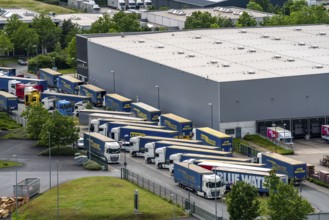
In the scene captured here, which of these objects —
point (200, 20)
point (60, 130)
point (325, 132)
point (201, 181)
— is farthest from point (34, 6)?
point (201, 181)

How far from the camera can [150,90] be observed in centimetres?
10375

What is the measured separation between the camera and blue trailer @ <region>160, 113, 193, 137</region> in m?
91.2

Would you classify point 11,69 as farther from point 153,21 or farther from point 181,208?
point 181,208

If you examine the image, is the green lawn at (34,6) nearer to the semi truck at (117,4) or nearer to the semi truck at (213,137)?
the semi truck at (117,4)

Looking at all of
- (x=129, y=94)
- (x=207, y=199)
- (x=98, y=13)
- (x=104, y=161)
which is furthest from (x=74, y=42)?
(x=207, y=199)

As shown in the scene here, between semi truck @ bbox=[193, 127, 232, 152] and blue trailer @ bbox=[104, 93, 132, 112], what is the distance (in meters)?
14.2

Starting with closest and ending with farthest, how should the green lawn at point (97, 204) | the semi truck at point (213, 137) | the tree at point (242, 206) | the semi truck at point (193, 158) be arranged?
1. the tree at point (242, 206)
2. the green lawn at point (97, 204)
3. the semi truck at point (193, 158)
4. the semi truck at point (213, 137)

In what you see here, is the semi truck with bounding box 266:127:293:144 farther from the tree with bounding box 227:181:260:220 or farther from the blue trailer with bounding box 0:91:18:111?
the blue trailer with bounding box 0:91:18:111

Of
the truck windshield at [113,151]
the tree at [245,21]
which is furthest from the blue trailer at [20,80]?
the tree at [245,21]

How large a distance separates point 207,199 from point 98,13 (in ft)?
315

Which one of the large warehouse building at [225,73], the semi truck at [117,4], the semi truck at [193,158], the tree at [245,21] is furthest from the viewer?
the semi truck at [117,4]

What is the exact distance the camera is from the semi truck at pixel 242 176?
2904 inches

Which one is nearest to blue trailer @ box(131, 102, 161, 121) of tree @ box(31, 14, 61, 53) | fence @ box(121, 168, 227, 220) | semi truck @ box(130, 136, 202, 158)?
semi truck @ box(130, 136, 202, 158)

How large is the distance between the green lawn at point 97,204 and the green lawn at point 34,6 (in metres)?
96.9
